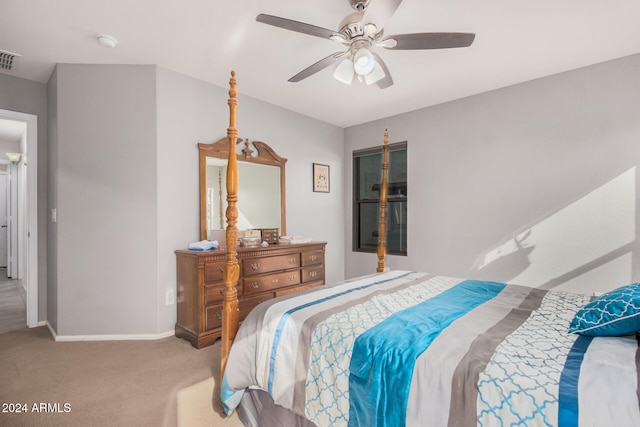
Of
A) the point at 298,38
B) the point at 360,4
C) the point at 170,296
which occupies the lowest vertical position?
the point at 170,296

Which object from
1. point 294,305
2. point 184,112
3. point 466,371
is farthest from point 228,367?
point 184,112

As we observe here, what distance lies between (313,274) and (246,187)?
132 cm

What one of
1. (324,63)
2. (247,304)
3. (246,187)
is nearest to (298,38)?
(324,63)

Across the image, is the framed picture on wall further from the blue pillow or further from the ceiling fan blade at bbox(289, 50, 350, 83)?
the blue pillow

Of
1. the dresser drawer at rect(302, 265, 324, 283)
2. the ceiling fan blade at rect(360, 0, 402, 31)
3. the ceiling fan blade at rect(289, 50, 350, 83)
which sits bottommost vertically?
the dresser drawer at rect(302, 265, 324, 283)

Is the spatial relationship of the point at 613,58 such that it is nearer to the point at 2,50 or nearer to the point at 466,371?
the point at 466,371

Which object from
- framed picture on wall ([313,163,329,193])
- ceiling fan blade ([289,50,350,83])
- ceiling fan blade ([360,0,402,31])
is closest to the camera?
ceiling fan blade ([360,0,402,31])

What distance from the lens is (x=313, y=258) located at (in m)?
3.89

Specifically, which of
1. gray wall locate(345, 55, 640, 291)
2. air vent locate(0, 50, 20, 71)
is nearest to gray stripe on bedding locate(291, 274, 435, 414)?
gray wall locate(345, 55, 640, 291)

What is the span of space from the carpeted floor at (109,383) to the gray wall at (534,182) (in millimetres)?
2946

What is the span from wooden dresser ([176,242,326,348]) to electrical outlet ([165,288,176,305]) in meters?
0.06

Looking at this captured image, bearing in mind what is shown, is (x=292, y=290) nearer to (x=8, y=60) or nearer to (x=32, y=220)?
(x=32, y=220)

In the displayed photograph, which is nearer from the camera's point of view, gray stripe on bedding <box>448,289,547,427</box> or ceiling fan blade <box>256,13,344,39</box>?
gray stripe on bedding <box>448,289,547,427</box>

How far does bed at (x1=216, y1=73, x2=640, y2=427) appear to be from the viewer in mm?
984
